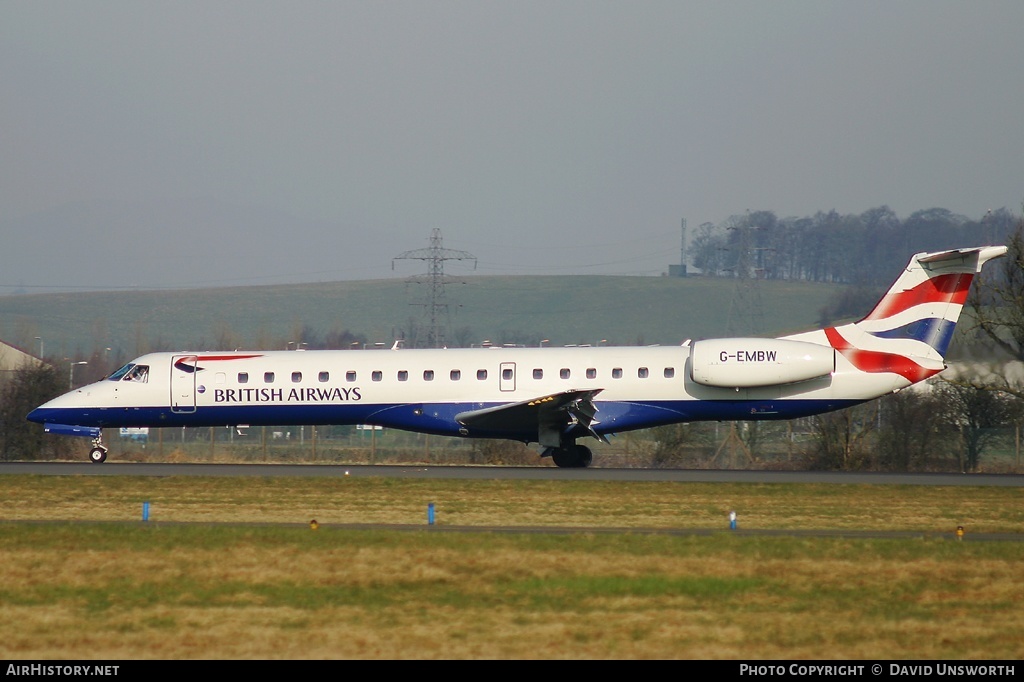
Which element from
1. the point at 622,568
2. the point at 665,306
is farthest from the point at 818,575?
the point at 665,306

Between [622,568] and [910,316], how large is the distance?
1665 centimetres

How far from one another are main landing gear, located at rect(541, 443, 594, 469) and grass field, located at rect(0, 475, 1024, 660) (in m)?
8.67

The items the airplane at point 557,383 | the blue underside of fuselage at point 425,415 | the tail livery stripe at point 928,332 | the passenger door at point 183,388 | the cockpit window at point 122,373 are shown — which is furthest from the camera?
the cockpit window at point 122,373

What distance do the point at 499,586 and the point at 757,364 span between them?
15977 mm

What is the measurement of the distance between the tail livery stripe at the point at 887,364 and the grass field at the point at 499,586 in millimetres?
8040

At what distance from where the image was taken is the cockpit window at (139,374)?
2867 centimetres

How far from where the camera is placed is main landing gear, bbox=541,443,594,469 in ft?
90.6

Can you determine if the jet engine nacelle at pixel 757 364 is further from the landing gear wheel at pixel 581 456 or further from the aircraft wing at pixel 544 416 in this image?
the landing gear wheel at pixel 581 456

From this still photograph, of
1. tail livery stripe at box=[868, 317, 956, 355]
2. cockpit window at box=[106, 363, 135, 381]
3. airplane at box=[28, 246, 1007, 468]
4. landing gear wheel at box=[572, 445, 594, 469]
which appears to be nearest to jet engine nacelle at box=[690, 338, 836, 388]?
airplane at box=[28, 246, 1007, 468]

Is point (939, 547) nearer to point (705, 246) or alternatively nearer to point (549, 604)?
point (549, 604)

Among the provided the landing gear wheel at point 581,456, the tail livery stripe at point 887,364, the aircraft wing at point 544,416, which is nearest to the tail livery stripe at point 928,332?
the tail livery stripe at point 887,364

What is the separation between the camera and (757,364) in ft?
87.6

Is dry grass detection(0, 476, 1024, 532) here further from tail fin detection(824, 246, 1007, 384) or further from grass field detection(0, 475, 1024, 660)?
tail fin detection(824, 246, 1007, 384)

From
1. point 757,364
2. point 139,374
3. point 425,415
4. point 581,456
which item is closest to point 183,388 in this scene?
point 139,374
